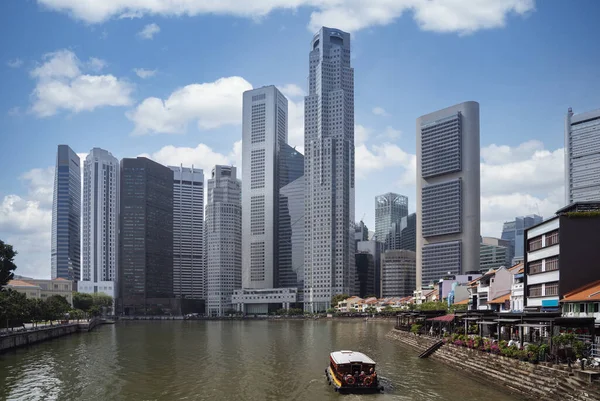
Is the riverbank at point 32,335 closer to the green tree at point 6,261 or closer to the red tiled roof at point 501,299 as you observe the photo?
the green tree at point 6,261

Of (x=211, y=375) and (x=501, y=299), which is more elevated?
(x=501, y=299)

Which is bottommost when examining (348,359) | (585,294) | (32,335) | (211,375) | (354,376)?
(32,335)

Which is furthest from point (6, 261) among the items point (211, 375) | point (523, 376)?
point (523, 376)

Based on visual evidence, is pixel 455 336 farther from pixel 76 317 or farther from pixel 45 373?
pixel 76 317

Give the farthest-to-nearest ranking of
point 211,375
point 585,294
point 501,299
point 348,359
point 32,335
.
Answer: point 32,335, point 501,299, point 211,375, point 585,294, point 348,359

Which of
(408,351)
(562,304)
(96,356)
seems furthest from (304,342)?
(562,304)

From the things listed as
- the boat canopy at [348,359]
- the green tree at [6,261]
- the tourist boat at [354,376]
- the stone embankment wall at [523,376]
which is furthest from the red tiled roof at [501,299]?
the green tree at [6,261]

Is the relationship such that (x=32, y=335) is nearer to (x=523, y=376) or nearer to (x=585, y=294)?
(x=523, y=376)
